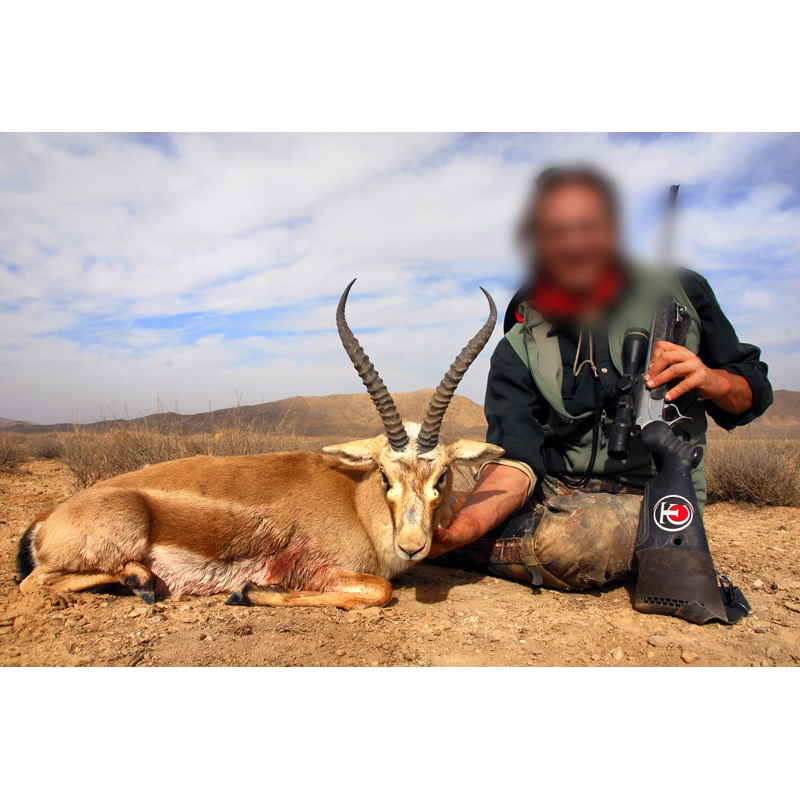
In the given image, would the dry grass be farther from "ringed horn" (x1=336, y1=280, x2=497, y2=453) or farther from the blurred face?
the blurred face

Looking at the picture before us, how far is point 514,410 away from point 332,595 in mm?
2389

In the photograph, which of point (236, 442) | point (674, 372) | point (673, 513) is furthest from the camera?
point (236, 442)

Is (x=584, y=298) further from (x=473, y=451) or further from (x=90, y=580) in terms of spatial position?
(x=90, y=580)

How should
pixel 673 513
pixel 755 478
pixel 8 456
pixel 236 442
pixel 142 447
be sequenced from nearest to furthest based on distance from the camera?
1. pixel 673 513
2. pixel 755 478
3. pixel 142 447
4. pixel 236 442
5. pixel 8 456

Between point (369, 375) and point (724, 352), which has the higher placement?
point (724, 352)

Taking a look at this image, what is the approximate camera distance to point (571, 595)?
458 centimetres

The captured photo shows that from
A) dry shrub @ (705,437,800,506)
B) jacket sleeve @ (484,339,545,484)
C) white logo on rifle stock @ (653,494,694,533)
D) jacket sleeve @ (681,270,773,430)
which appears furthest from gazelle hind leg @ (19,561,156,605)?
dry shrub @ (705,437,800,506)

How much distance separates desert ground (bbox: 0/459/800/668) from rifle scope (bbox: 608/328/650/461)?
1284 millimetres

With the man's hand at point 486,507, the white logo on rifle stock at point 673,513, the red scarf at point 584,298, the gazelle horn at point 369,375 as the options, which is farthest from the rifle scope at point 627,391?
the gazelle horn at point 369,375

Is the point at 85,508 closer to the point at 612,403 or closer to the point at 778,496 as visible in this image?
the point at 612,403

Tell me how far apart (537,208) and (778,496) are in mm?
7100

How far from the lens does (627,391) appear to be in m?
4.43

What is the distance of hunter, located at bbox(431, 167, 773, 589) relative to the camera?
445 centimetres

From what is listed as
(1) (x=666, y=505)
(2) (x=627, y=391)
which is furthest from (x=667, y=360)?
(1) (x=666, y=505)
